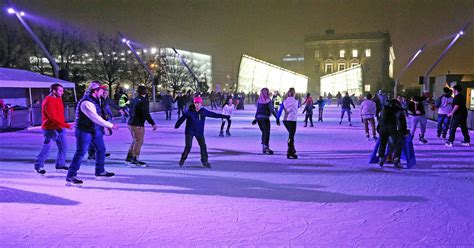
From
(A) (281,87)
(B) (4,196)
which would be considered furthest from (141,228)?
(A) (281,87)

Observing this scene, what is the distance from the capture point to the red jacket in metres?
7.21

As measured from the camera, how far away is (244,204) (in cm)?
543

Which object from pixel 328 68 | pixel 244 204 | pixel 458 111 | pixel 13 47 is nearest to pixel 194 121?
pixel 244 204

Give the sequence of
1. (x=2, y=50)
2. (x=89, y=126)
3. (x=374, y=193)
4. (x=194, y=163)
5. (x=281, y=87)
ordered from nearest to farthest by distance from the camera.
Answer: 1. (x=374, y=193)
2. (x=89, y=126)
3. (x=194, y=163)
4. (x=2, y=50)
5. (x=281, y=87)

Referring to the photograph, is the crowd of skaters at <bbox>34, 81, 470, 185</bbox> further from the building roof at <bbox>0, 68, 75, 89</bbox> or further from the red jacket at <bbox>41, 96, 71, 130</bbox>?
the building roof at <bbox>0, 68, 75, 89</bbox>

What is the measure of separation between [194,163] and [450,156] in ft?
17.5

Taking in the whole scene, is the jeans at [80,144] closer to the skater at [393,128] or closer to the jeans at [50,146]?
the jeans at [50,146]

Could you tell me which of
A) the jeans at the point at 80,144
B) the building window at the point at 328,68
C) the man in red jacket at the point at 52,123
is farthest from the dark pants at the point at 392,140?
the building window at the point at 328,68

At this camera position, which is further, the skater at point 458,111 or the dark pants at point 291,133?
the skater at point 458,111

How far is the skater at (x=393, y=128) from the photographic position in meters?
7.97

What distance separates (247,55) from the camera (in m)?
43.0

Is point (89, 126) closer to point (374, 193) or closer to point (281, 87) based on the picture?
point (374, 193)

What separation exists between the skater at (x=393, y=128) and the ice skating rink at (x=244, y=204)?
0.32m

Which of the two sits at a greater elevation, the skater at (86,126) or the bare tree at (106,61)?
the bare tree at (106,61)
